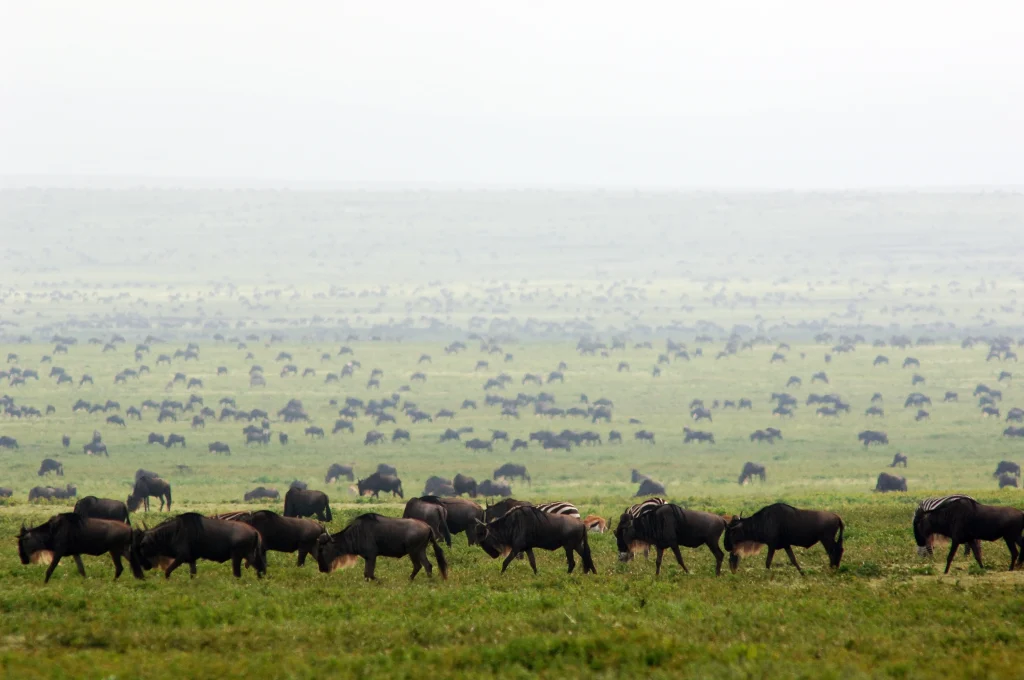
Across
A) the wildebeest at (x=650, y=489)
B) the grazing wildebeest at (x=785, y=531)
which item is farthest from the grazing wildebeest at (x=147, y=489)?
the grazing wildebeest at (x=785, y=531)

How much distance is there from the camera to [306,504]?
26.6 metres

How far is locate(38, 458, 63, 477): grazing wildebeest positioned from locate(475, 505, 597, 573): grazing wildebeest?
3328cm

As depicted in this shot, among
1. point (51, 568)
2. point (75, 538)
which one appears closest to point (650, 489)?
point (75, 538)

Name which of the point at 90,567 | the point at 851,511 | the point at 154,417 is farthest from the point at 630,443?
the point at 90,567

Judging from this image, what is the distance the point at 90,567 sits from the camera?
774 inches

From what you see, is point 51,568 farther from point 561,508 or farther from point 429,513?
point 561,508

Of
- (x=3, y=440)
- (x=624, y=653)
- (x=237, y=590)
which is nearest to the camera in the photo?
(x=624, y=653)

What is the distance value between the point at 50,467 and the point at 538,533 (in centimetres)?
3451

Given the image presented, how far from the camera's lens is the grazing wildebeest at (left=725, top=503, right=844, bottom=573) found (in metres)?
19.5

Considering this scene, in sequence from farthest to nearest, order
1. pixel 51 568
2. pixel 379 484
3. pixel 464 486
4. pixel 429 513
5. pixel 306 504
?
1. pixel 464 486
2. pixel 379 484
3. pixel 306 504
4. pixel 429 513
5. pixel 51 568

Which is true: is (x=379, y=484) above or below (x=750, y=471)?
above

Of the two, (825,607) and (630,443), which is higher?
(825,607)

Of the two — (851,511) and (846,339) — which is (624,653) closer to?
(851,511)

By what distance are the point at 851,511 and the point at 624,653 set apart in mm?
15155
